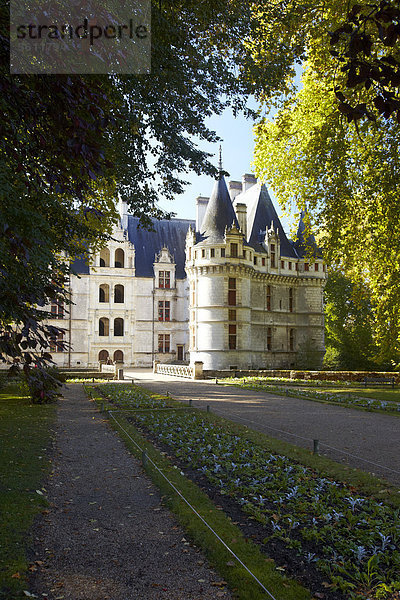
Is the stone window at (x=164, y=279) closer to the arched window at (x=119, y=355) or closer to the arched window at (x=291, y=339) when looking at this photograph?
the arched window at (x=119, y=355)

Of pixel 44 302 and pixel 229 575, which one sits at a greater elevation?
pixel 44 302

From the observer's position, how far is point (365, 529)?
5.64m

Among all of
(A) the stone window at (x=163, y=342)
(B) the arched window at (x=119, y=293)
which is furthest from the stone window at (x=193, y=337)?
(B) the arched window at (x=119, y=293)

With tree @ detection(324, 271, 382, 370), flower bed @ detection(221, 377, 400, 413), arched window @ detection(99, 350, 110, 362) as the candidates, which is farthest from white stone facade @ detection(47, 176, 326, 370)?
flower bed @ detection(221, 377, 400, 413)

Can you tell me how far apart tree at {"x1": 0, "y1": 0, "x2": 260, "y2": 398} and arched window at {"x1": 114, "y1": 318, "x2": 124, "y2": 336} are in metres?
37.5

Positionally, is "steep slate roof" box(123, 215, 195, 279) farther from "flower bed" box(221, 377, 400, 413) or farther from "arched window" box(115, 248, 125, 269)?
"flower bed" box(221, 377, 400, 413)

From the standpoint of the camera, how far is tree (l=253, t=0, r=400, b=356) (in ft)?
55.6

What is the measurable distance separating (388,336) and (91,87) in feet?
63.7

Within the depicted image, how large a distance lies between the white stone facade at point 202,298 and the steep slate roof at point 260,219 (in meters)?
0.14

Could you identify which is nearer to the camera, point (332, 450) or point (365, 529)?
point (365, 529)

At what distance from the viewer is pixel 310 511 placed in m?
6.20

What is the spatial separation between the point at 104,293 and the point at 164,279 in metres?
6.77

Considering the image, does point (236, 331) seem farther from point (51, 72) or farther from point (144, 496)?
point (51, 72)

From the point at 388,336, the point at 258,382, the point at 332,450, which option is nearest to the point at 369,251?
the point at 388,336
